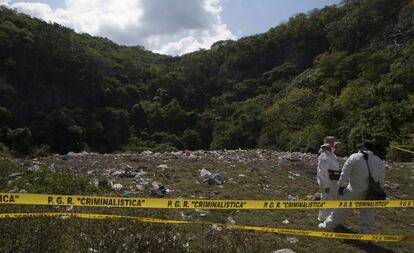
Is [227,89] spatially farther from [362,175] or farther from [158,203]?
[158,203]

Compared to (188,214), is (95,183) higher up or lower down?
higher up

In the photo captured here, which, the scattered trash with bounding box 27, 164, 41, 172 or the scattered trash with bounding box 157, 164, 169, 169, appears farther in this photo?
the scattered trash with bounding box 157, 164, 169, 169

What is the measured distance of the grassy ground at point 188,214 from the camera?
16.6 ft

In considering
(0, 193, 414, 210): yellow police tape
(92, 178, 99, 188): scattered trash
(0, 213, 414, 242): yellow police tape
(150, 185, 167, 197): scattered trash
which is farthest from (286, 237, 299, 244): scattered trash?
(92, 178, 99, 188): scattered trash

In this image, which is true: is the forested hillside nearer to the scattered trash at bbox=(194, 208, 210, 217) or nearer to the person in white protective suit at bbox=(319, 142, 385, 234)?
the person in white protective suit at bbox=(319, 142, 385, 234)

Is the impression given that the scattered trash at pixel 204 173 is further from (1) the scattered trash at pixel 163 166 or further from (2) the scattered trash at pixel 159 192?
(2) the scattered trash at pixel 159 192

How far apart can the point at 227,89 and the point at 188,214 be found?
9755cm

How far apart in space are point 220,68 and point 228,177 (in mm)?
100348

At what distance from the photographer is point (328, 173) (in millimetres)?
7996

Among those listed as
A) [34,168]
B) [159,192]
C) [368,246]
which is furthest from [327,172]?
[34,168]

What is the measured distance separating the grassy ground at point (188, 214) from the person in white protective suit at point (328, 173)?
568mm

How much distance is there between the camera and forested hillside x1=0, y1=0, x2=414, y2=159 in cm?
4241

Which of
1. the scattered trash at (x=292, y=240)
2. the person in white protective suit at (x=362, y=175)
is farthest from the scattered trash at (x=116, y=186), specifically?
the person in white protective suit at (x=362, y=175)

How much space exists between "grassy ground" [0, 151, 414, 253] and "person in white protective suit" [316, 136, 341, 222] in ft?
1.86
